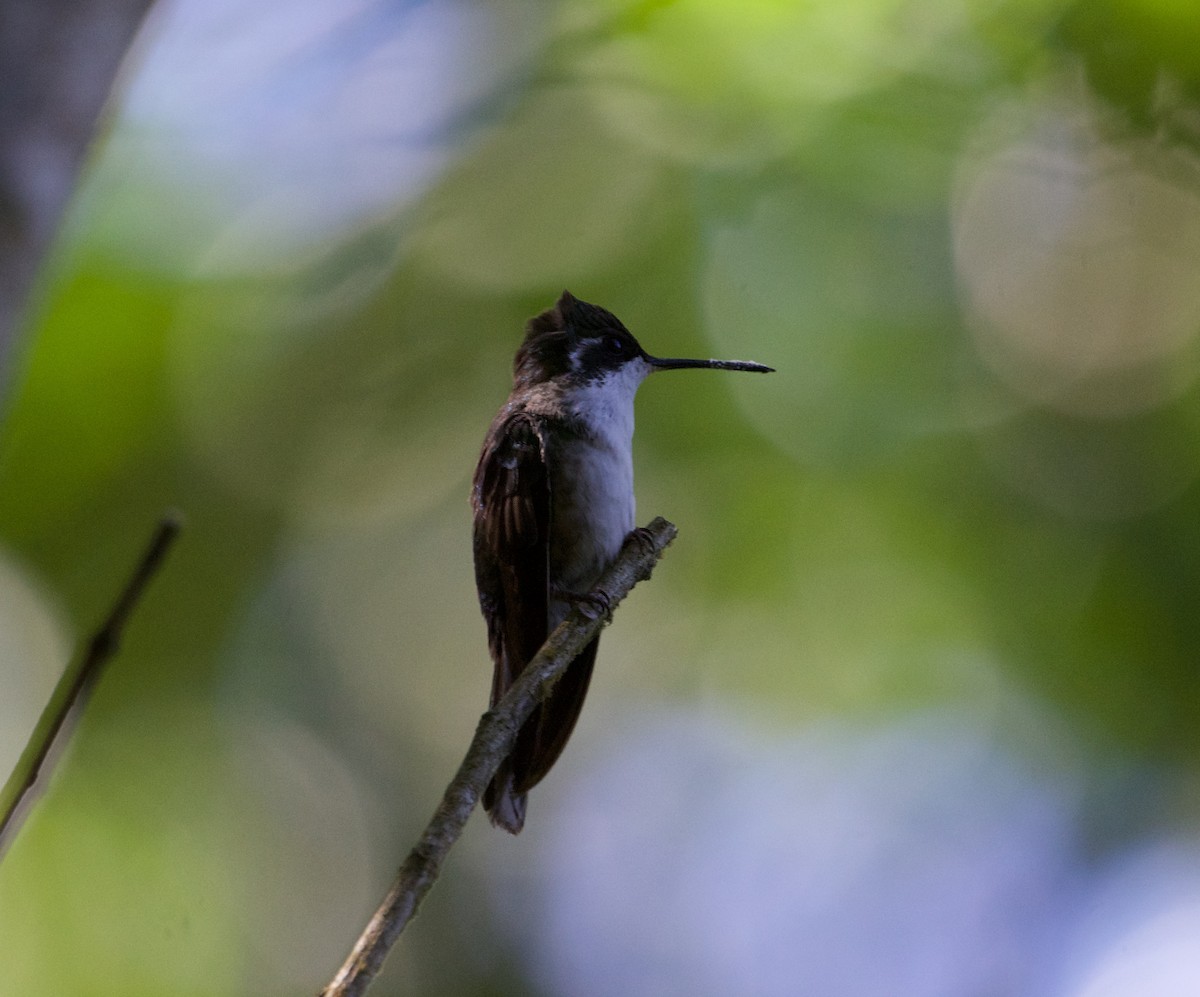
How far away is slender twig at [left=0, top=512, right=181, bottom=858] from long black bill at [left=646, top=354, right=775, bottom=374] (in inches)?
72.3

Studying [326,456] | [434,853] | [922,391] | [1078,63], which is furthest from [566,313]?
[1078,63]

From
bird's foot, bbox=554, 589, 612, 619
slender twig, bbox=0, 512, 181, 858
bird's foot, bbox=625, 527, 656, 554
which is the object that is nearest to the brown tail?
bird's foot, bbox=554, 589, 612, 619

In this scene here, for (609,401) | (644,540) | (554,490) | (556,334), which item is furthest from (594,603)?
(556,334)

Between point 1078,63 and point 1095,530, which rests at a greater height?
point 1078,63

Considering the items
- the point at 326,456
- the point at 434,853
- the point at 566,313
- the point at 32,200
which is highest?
the point at 32,200

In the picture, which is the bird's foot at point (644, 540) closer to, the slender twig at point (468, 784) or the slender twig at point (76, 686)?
the slender twig at point (468, 784)

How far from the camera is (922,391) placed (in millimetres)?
6637

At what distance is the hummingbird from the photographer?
3.07 m

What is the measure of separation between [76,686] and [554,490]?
90.3 inches

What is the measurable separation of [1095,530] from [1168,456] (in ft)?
2.01

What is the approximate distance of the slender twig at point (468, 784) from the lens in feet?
4.65

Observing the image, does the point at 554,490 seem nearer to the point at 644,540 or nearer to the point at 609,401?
the point at 609,401

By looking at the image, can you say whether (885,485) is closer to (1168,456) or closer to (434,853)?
(1168,456)

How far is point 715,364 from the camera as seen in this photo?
2854mm
